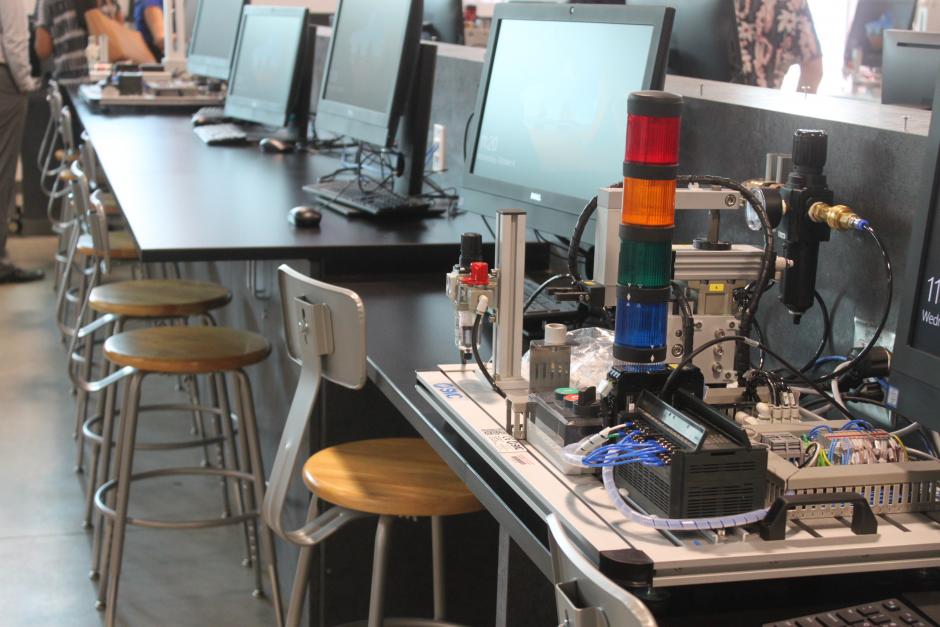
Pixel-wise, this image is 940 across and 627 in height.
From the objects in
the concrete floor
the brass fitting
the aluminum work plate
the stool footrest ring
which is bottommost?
the concrete floor

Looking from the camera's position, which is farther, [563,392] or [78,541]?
[78,541]

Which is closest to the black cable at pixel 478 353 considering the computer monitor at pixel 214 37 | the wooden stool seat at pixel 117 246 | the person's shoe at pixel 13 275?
the wooden stool seat at pixel 117 246

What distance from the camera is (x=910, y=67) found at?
2064 millimetres

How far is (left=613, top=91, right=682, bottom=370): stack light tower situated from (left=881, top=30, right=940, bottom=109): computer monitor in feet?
3.20

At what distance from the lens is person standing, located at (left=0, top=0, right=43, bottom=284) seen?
5.29 metres

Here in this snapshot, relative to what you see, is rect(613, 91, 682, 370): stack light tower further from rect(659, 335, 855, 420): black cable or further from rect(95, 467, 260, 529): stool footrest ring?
rect(95, 467, 260, 529): stool footrest ring

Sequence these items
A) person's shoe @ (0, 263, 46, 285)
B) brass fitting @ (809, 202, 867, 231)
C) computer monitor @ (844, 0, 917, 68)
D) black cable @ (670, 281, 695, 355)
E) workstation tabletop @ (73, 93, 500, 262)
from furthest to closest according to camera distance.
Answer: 1. person's shoe @ (0, 263, 46, 285)
2. computer monitor @ (844, 0, 917, 68)
3. workstation tabletop @ (73, 93, 500, 262)
4. brass fitting @ (809, 202, 867, 231)
5. black cable @ (670, 281, 695, 355)

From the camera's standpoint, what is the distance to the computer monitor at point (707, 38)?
254cm

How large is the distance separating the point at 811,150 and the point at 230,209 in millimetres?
1572

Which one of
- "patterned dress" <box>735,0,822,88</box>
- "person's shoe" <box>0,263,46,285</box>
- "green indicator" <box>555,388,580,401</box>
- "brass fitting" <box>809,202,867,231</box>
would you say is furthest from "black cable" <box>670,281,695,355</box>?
"person's shoe" <box>0,263,46,285</box>

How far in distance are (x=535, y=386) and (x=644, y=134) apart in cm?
36

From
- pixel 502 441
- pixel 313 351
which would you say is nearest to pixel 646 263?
pixel 502 441

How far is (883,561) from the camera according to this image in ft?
3.58

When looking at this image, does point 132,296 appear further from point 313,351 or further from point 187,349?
point 313,351
